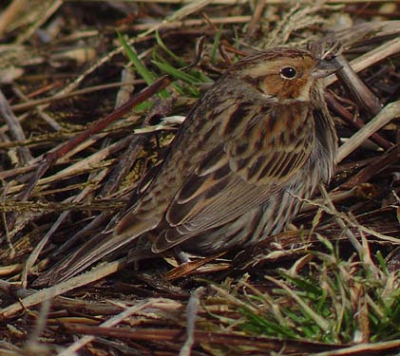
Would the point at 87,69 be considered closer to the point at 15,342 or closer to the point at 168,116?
the point at 168,116

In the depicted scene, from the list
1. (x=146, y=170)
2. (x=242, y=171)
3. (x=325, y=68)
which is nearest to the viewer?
(x=242, y=171)

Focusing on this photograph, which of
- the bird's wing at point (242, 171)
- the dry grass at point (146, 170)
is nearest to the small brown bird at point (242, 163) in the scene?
the bird's wing at point (242, 171)

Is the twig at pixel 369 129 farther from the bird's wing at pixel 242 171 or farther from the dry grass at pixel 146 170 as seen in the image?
the bird's wing at pixel 242 171

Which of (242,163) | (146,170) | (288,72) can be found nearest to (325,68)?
(288,72)

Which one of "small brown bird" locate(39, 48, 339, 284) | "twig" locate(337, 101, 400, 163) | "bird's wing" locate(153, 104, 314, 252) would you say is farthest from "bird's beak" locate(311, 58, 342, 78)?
"twig" locate(337, 101, 400, 163)

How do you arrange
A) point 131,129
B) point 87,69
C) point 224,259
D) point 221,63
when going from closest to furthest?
point 224,259 → point 131,129 → point 221,63 → point 87,69

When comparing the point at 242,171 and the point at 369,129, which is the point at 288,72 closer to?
the point at 369,129

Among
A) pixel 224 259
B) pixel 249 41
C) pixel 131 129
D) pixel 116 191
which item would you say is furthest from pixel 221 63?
pixel 224 259
